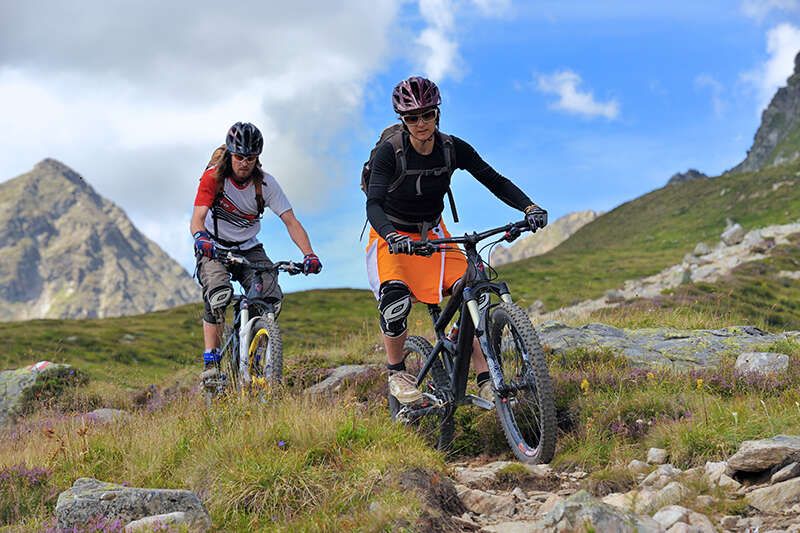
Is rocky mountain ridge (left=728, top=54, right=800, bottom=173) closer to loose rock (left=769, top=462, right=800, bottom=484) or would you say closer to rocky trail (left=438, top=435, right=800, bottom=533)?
rocky trail (left=438, top=435, right=800, bottom=533)

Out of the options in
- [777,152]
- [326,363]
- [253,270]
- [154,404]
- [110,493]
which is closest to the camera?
[110,493]

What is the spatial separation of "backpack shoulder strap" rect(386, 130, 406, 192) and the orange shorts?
608mm

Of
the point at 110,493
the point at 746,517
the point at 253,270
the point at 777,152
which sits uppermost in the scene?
the point at 777,152

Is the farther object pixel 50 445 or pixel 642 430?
pixel 50 445

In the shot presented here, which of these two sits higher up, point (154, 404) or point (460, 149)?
point (460, 149)

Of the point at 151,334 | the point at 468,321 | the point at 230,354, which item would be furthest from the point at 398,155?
the point at 151,334

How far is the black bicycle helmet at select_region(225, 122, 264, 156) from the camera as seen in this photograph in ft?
29.0

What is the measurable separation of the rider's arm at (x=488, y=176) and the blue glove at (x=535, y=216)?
0.33 m

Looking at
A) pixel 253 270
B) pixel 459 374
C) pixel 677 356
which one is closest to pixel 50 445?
pixel 253 270

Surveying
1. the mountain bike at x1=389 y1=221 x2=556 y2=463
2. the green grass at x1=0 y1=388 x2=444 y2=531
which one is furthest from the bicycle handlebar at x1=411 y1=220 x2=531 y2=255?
the green grass at x1=0 y1=388 x2=444 y2=531

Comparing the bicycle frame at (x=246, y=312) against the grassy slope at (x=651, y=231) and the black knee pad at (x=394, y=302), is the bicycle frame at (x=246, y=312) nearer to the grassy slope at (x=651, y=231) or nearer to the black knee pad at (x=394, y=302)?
the black knee pad at (x=394, y=302)

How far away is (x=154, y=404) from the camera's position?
1116 centimetres

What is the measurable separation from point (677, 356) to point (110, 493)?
7074 millimetres

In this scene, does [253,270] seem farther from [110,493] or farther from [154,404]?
[110,493]
